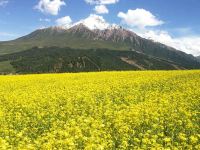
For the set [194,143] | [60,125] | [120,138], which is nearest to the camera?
[194,143]

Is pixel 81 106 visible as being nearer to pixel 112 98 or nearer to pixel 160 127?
pixel 112 98

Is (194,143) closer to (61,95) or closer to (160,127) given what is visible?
(160,127)

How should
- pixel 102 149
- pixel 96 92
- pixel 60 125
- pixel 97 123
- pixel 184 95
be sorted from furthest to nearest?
pixel 96 92 → pixel 184 95 → pixel 60 125 → pixel 97 123 → pixel 102 149

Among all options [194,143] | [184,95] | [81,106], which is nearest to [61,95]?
[81,106]

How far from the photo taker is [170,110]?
55.7ft

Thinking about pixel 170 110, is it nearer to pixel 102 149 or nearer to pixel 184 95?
pixel 184 95

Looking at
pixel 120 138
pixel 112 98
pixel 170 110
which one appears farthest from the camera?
pixel 112 98

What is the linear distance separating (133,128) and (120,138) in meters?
1.40

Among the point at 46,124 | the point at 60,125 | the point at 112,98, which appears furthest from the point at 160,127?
the point at 112,98

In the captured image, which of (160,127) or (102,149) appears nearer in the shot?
(102,149)

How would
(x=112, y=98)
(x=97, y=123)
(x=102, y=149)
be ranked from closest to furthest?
1. (x=102, y=149)
2. (x=97, y=123)
3. (x=112, y=98)

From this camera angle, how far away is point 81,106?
2056 cm

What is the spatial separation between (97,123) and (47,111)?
6579 millimetres

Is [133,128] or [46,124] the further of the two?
[46,124]
